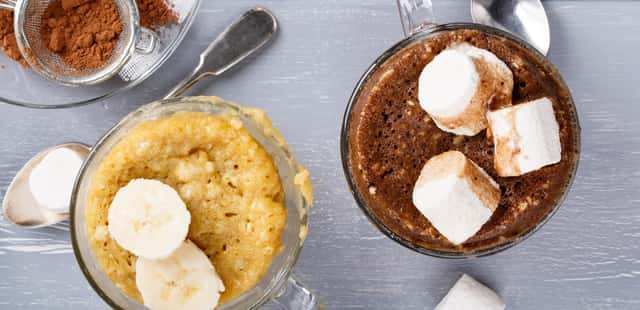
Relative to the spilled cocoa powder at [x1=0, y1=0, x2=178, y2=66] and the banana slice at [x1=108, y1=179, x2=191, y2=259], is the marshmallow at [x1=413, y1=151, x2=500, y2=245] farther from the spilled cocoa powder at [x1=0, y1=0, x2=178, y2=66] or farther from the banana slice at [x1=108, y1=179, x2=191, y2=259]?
the spilled cocoa powder at [x1=0, y1=0, x2=178, y2=66]

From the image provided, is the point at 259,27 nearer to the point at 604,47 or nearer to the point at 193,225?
the point at 193,225

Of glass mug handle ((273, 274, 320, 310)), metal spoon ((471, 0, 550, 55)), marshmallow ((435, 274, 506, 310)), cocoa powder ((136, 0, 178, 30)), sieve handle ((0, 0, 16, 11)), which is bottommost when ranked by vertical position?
marshmallow ((435, 274, 506, 310))

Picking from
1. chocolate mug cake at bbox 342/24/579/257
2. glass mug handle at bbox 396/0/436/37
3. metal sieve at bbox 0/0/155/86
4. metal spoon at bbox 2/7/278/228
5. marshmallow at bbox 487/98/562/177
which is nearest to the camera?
marshmallow at bbox 487/98/562/177

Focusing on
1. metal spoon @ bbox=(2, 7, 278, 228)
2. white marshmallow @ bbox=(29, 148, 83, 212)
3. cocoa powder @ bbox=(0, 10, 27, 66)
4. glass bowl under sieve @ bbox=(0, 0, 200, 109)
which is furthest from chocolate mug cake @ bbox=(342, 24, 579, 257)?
cocoa powder @ bbox=(0, 10, 27, 66)

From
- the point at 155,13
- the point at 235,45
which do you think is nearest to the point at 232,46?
the point at 235,45

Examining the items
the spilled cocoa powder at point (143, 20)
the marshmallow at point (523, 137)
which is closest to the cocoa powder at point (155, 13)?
the spilled cocoa powder at point (143, 20)

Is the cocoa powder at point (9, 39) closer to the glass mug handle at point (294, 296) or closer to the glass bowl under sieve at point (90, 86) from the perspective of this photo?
the glass bowl under sieve at point (90, 86)
